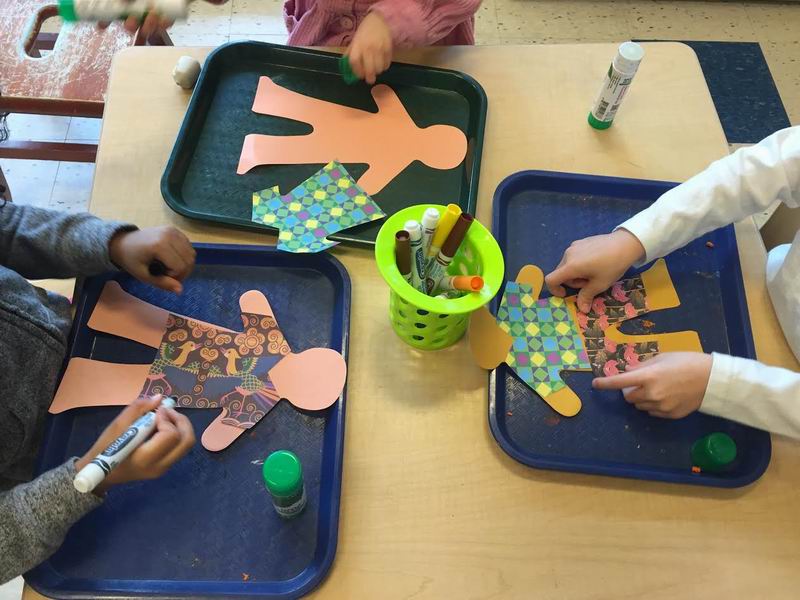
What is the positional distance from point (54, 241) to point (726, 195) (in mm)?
812

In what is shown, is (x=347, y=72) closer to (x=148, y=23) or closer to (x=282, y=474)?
(x=148, y=23)

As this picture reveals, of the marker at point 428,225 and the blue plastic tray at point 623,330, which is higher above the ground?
the marker at point 428,225

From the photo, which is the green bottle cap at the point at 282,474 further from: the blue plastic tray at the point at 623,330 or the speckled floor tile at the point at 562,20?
the speckled floor tile at the point at 562,20

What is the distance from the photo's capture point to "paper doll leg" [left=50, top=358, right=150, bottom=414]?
2.19ft

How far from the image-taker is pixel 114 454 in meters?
0.57

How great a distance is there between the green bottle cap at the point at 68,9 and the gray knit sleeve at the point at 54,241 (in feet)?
0.80

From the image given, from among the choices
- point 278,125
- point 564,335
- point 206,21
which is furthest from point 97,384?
point 206,21

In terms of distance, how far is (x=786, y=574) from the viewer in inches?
23.4

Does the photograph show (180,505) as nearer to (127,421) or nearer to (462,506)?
(127,421)

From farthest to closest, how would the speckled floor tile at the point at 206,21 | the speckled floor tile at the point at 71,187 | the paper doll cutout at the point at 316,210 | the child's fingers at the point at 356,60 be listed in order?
the speckled floor tile at the point at 206,21 < the speckled floor tile at the point at 71,187 < the child's fingers at the point at 356,60 < the paper doll cutout at the point at 316,210

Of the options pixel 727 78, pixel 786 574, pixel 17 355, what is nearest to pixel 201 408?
pixel 17 355

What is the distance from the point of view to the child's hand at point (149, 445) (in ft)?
1.94

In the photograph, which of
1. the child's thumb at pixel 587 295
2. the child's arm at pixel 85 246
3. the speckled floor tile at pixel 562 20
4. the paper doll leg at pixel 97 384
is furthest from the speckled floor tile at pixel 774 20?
the paper doll leg at pixel 97 384

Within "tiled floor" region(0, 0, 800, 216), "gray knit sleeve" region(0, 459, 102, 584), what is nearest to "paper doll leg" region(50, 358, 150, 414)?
"gray knit sleeve" region(0, 459, 102, 584)
